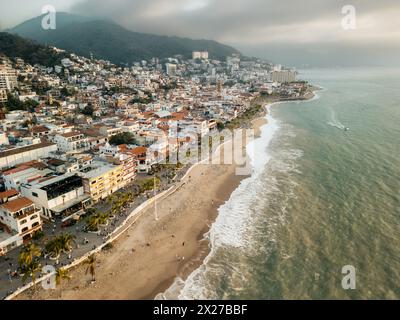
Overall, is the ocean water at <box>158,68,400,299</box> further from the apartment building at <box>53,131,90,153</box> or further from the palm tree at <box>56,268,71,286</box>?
the apartment building at <box>53,131,90,153</box>

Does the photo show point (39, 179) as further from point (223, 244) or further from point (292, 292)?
point (292, 292)

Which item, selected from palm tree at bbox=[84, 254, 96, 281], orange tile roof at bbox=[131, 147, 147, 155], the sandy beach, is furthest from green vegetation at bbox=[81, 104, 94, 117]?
palm tree at bbox=[84, 254, 96, 281]

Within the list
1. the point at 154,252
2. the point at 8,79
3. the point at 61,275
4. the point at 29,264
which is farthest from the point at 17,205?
the point at 8,79

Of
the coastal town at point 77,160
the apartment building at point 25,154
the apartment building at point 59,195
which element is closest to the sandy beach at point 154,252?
the coastal town at point 77,160

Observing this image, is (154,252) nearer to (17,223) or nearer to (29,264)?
(29,264)

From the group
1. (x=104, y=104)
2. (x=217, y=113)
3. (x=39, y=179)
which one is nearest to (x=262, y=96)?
(x=217, y=113)

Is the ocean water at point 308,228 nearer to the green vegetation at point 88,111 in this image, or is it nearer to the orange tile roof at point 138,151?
the orange tile roof at point 138,151

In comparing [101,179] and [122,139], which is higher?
[122,139]
